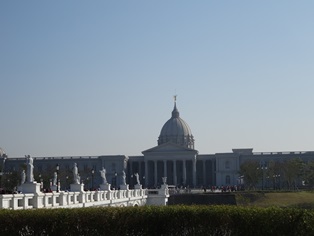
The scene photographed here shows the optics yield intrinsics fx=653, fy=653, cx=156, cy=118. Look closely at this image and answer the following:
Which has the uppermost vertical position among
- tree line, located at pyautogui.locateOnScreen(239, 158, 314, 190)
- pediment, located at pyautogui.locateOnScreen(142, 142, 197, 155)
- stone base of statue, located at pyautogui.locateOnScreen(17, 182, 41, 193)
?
pediment, located at pyautogui.locateOnScreen(142, 142, 197, 155)

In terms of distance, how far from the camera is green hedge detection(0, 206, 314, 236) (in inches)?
1065

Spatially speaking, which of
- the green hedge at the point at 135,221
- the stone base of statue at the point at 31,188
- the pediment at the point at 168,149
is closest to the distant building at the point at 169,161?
the pediment at the point at 168,149

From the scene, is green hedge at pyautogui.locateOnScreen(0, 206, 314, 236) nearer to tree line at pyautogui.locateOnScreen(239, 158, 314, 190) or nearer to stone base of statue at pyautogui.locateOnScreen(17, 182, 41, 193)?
stone base of statue at pyautogui.locateOnScreen(17, 182, 41, 193)

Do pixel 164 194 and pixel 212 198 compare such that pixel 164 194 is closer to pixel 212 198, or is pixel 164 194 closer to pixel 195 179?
pixel 212 198

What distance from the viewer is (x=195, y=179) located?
→ 639 ft

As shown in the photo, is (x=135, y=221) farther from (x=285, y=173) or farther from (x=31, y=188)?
(x=285, y=173)

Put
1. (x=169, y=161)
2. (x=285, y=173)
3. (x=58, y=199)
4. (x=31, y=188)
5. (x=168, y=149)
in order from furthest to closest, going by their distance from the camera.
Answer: (x=169, y=161) < (x=168, y=149) < (x=285, y=173) < (x=58, y=199) < (x=31, y=188)

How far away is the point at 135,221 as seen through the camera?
27.9 m

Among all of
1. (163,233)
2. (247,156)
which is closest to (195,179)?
(247,156)

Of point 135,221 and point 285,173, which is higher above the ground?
point 285,173

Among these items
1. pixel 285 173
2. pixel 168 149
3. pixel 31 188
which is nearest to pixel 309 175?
pixel 285 173

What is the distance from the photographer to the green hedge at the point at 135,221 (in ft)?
88.8

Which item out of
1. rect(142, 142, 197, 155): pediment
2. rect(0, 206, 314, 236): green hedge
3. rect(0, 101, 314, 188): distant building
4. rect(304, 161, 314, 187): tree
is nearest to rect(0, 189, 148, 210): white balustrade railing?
rect(0, 206, 314, 236): green hedge

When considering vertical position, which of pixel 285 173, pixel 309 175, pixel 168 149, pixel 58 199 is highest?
pixel 168 149
